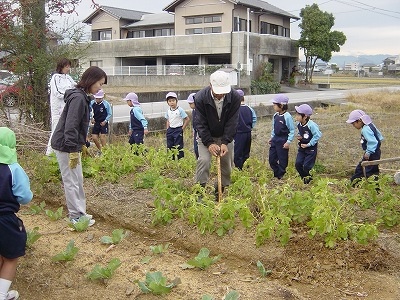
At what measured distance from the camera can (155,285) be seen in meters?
3.46

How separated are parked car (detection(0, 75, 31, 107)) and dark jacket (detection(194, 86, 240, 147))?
454 centimetres

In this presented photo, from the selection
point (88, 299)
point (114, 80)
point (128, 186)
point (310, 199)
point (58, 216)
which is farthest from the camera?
point (114, 80)

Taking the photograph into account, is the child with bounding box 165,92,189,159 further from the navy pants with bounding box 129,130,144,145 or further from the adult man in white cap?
the adult man in white cap

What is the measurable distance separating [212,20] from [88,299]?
32.2 metres

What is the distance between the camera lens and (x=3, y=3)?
→ 8.15 meters

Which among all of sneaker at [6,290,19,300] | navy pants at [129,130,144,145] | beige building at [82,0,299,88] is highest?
beige building at [82,0,299,88]

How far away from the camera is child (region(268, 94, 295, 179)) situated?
740cm

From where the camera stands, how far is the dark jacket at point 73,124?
471cm

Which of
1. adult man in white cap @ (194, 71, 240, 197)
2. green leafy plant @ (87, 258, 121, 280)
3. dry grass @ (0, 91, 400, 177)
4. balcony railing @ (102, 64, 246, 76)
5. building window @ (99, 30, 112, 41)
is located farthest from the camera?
building window @ (99, 30, 112, 41)

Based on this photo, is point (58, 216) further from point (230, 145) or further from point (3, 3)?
point (3, 3)

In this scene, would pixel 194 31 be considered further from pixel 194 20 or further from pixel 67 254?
pixel 67 254

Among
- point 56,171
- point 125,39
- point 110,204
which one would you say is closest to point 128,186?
point 110,204

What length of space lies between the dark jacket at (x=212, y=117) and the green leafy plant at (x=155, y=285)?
2.11 meters

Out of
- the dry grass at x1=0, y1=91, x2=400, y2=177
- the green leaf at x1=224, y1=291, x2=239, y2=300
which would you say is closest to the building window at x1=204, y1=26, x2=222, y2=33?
the dry grass at x1=0, y1=91, x2=400, y2=177
